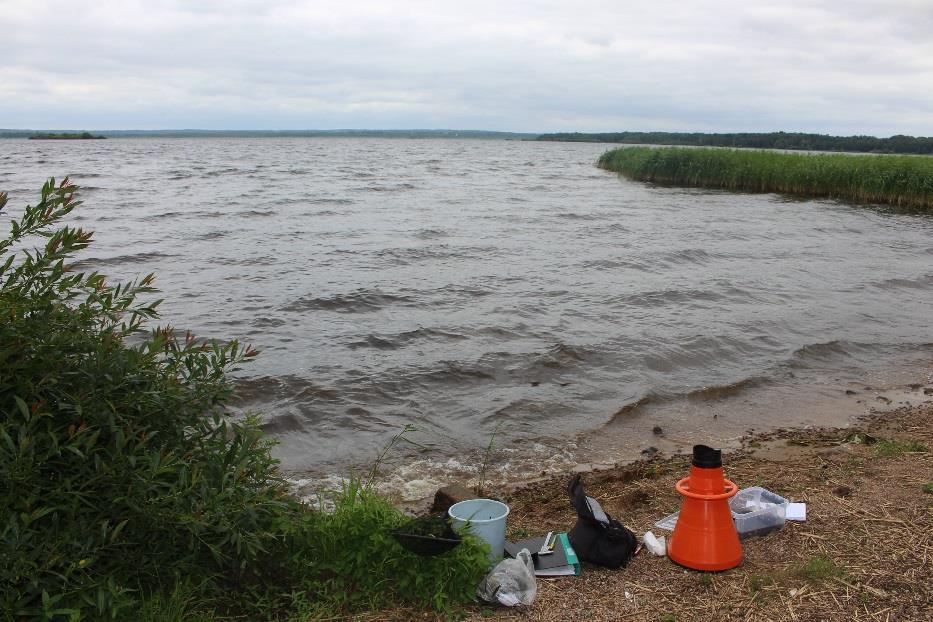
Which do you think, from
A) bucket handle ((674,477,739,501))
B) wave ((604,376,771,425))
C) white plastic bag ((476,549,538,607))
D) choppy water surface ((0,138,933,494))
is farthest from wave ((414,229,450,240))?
white plastic bag ((476,549,538,607))

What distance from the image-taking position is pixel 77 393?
326cm

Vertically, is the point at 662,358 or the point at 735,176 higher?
the point at 735,176

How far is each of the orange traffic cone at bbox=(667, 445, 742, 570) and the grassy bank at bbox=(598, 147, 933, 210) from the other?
98.4 feet

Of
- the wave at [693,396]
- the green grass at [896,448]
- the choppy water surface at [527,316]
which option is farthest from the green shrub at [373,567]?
the wave at [693,396]

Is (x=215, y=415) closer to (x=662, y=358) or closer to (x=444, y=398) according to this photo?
(x=444, y=398)

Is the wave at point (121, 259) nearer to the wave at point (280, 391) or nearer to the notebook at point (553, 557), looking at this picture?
the wave at point (280, 391)

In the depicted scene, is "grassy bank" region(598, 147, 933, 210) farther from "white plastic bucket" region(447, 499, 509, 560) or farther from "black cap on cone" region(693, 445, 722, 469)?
"white plastic bucket" region(447, 499, 509, 560)

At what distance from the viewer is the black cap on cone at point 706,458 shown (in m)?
4.34

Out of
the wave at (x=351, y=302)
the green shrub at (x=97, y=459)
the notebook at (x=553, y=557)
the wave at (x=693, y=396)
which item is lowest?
the wave at (x=693, y=396)

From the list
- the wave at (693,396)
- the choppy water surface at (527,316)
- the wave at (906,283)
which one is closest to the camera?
the choppy water surface at (527,316)

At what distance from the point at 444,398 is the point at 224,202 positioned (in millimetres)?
22057

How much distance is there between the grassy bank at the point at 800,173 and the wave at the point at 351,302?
2508 cm

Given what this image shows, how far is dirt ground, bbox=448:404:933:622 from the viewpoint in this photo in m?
3.81

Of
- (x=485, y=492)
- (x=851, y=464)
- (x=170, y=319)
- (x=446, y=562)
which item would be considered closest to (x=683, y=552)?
(x=446, y=562)
